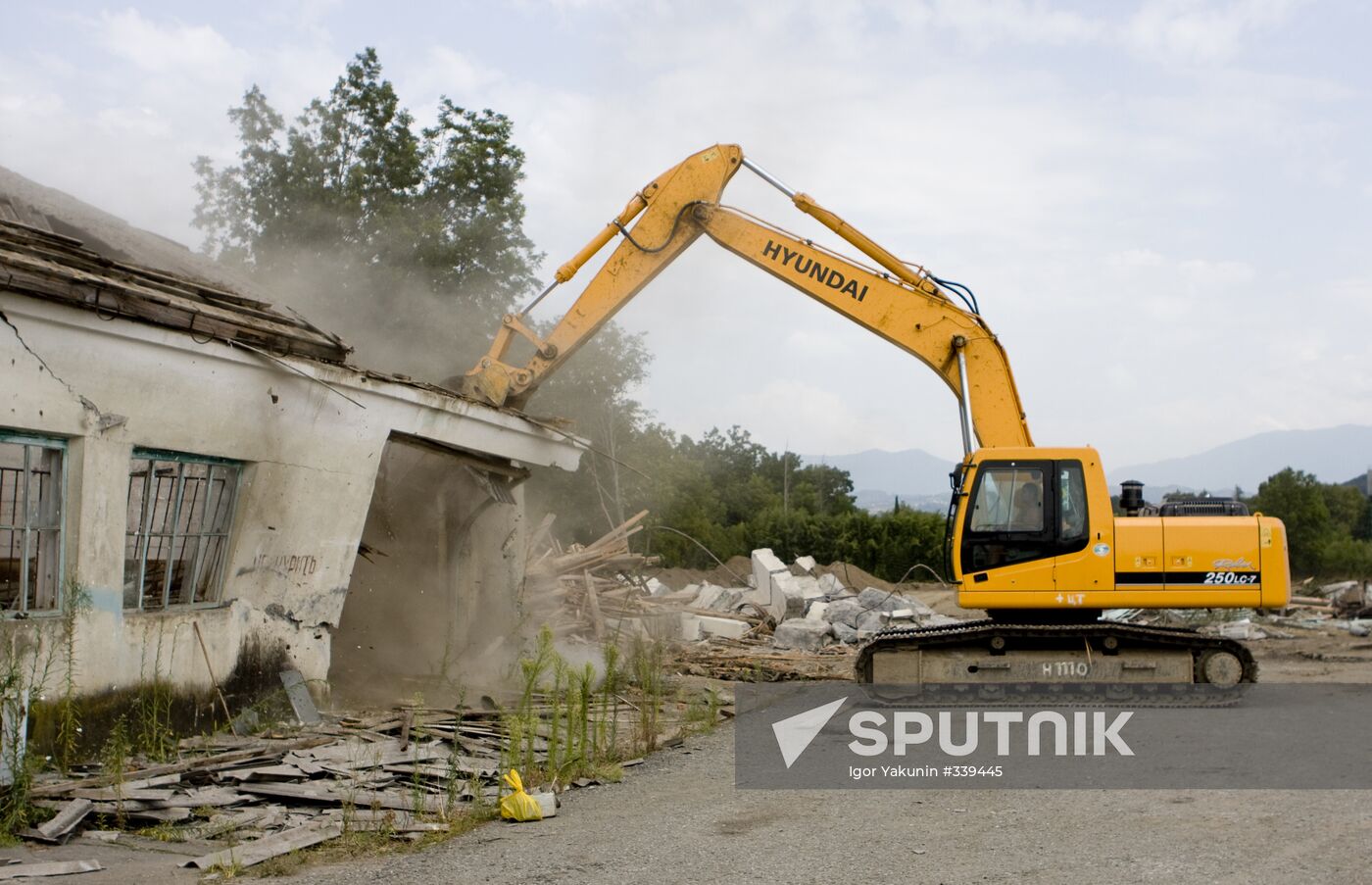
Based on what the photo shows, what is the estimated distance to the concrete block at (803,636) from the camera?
58.6ft

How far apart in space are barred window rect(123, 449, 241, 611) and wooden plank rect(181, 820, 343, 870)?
316cm

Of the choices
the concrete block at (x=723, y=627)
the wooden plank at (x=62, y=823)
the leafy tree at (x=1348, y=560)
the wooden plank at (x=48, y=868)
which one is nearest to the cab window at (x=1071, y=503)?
the concrete block at (x=723, y=627)

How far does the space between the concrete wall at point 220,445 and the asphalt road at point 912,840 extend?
3386 millimetres

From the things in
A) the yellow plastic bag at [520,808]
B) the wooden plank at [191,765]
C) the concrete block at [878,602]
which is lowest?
the yellow plastic bag at [520,808]

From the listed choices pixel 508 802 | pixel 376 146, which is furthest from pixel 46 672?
pixel 376 146

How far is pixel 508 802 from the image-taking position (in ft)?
25.2

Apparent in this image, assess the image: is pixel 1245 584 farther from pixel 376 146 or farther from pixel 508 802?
pixel 376 146

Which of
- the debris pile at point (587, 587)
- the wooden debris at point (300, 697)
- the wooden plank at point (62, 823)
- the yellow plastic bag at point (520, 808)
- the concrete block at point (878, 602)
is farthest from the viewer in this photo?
the concrete block at point (878, 602)

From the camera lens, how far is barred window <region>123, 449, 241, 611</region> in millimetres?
9430

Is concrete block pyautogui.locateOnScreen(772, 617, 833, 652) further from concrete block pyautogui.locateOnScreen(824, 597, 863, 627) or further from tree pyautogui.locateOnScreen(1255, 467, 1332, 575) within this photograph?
tree pyautogui.locateOnScreen(1255, 467, 1332, 575)

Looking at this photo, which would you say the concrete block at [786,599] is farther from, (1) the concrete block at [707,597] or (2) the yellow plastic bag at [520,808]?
(2) the yellow plastic bag at [520,808]

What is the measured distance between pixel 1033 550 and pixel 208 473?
7.41 meters

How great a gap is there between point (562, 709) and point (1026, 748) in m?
4.01

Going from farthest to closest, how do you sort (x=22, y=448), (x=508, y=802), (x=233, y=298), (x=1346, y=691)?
(x=1346, y=691)
(x=233, y=298)
(x=22, y=448)
(x=508, y=802)
